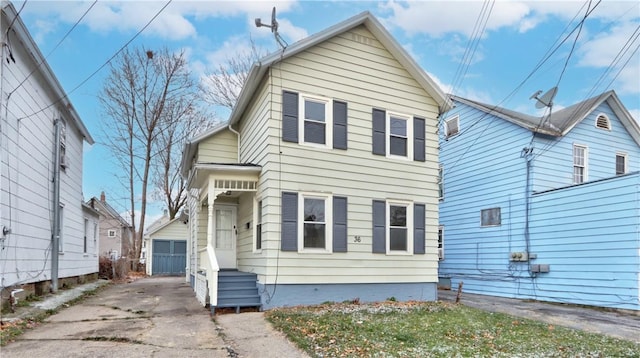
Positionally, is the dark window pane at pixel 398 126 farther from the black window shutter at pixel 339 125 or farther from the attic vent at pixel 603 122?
the attic vent at pixel 603 122

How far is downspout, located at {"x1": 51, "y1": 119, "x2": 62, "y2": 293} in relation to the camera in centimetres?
1117

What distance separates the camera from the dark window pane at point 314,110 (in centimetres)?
1026

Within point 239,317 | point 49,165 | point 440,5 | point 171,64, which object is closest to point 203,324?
point 239,317

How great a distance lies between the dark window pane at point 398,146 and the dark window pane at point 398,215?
4.63 ft

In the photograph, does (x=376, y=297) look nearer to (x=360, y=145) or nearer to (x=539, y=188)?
(x=360, y=145)

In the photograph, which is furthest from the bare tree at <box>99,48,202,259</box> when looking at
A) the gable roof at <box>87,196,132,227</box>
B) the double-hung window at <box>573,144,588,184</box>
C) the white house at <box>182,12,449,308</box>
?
the double-hung window at <box>573,144,588,184</box>

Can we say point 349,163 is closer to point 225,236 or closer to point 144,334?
point 225,236

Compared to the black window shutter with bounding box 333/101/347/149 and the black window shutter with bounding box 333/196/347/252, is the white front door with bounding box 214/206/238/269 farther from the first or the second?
the black window shutter with bounding box 333/101/347/149

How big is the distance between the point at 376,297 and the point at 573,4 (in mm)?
8374

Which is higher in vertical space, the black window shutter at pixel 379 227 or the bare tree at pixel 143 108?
the bare tree at pixel 143 108

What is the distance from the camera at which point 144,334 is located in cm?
685

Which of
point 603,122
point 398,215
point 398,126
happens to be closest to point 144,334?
point 398,215

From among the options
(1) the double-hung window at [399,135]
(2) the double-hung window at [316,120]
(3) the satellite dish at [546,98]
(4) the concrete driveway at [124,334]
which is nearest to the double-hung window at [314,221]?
(2) the double-hung window at [316,120]

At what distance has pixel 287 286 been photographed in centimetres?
949
